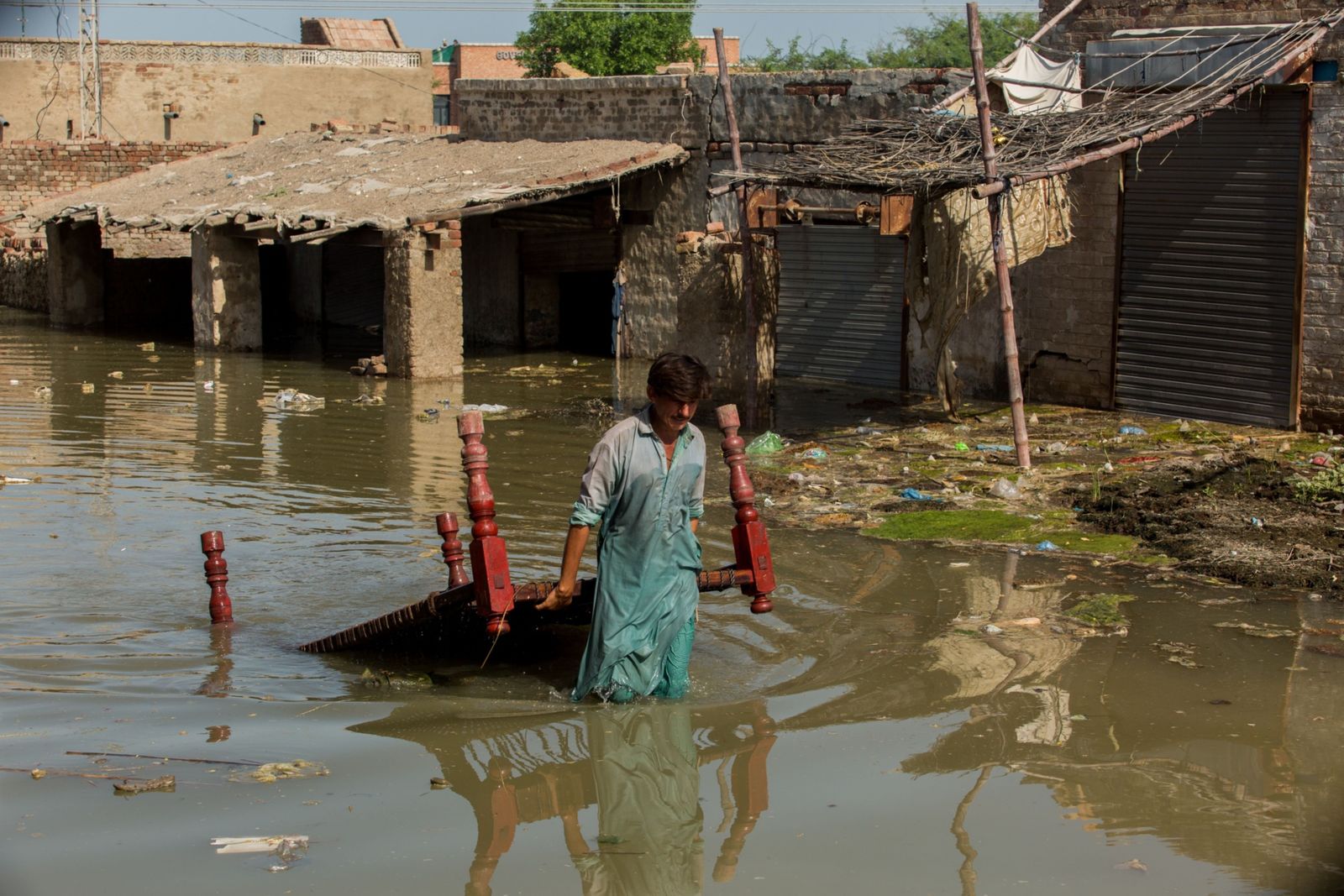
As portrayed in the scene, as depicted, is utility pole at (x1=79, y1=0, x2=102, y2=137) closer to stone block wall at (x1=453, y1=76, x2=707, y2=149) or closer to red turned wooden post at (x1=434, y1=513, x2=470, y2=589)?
stone block wall at (x1=453, y1=76, x2=707, y2=149)

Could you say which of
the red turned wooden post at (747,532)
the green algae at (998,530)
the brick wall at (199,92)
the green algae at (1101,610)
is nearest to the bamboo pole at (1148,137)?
the green algae at (998,530)

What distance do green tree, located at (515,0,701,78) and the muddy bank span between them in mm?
31238

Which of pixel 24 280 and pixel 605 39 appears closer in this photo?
pixel 24 280

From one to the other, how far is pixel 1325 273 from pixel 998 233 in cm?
308

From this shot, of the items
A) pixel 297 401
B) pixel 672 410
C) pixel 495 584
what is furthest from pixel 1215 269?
pixel 495 584

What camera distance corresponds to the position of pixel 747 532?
5.63 metres

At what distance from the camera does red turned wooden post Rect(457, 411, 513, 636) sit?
17.0ft

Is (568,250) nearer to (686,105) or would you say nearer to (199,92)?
(686,105)

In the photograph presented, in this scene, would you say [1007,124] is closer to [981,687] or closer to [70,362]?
[981,687]

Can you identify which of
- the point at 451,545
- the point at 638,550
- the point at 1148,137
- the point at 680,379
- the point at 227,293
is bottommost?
the point at 451,545

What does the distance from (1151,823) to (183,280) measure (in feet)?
72.5

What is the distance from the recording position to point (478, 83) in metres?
20.4

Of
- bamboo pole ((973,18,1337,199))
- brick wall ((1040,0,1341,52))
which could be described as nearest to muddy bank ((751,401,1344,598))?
bamboo pole ((973,18,1337,199))

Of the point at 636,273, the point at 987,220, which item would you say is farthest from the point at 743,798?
the point at 636,273
